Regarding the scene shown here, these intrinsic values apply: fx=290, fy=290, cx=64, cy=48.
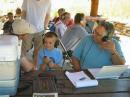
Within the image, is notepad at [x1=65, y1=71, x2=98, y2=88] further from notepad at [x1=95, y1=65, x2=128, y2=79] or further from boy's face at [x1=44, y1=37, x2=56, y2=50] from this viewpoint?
boy's face at [x1=44, y1=37, x2=56, y2=50]

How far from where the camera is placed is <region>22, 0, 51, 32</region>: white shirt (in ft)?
13.4

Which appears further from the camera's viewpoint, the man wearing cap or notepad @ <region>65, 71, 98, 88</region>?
the man wearing cap

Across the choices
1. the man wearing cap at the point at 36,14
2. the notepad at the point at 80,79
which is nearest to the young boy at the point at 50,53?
the notepad at the point at 80,79

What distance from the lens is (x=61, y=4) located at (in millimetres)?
8906

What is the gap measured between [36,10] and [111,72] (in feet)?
7.54

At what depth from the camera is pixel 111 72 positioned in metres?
2.06

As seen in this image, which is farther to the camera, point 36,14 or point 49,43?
point 36,14

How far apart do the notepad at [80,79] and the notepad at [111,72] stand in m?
0.11

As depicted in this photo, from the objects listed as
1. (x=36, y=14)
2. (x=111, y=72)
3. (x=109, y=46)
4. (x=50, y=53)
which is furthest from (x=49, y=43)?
(x=36, y=14)

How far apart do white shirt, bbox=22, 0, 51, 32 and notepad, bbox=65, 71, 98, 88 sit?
6.96 ft

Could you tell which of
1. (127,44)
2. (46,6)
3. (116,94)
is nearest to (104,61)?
(116,94)

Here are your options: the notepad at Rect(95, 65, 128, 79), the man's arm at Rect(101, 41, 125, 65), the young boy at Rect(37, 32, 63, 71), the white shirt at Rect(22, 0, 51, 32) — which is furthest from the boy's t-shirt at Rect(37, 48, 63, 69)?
the white shirt at Rect(22, 0, 51, 32)

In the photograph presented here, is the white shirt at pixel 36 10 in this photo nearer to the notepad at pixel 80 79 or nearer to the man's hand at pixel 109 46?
the man's hand at pixel 109 46

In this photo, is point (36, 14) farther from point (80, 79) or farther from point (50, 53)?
point (80, 79)
